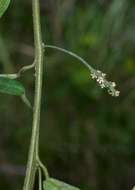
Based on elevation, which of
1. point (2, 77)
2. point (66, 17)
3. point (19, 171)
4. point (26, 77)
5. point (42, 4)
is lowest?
point (2, 77)

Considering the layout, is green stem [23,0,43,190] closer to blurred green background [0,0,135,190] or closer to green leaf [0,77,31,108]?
green leaf [0,77,31,108]

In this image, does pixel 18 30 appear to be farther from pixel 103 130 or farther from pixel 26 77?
pixel 103 130

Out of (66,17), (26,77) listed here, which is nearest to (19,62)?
(26,77)

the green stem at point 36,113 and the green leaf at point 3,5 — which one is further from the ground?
the green leaf at point 3,5

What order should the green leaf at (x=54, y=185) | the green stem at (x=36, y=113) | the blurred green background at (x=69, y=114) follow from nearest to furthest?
the green stem at (x=36, y=113), the green leaf at (x=54, y=185), the blurred green background at (x=69, y=114)

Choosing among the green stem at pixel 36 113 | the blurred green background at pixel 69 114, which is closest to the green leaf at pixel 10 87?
the green stem at pixel 36 113

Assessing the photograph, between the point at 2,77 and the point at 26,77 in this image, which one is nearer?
the point at 2,77

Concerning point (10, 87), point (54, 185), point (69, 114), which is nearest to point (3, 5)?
point (10, 87)

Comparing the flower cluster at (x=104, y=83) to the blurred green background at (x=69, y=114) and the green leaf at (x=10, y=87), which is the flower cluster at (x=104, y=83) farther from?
→ the blurred green background at (x=69, y=114)
